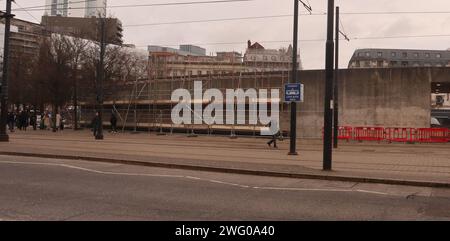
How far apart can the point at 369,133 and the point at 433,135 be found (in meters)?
3.75

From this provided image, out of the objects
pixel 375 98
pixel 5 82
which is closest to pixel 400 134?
pixel 375 98

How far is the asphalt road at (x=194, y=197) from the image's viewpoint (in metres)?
8.16

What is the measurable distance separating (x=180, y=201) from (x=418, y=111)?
84.8ft

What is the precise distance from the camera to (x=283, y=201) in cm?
964

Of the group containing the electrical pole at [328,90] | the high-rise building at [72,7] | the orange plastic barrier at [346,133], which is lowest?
the orange plastic barrier at [346,133]

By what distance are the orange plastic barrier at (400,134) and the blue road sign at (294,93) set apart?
45.6ft

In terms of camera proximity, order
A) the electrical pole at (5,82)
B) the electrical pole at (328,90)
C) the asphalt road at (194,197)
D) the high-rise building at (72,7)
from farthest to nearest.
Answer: the high-rise building at (72,7), the electrical pole at (5,82), the electrical pole at (328,90), the asphalt road at (194,197)

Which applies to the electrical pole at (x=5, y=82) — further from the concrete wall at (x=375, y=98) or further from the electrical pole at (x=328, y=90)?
the concrete wall at (x=375, y=98)

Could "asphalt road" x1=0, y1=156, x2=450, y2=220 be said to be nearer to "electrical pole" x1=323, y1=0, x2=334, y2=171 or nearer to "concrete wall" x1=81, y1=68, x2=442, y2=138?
"electrical pole" x1=323, y1=0, x2=334, y2=171

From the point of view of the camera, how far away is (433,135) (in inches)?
1216

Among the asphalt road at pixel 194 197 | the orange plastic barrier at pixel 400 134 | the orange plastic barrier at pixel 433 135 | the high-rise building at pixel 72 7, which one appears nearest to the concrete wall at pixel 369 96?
the orange plastic barrier at pixel 400 134

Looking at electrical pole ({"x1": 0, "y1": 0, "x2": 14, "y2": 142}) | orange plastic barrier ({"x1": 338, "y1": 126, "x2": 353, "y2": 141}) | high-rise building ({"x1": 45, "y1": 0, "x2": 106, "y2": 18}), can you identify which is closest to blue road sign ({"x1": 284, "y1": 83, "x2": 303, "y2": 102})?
electrical pole ({"x1": 0, "y1": 0, "x2": 14, "y2": 142})
